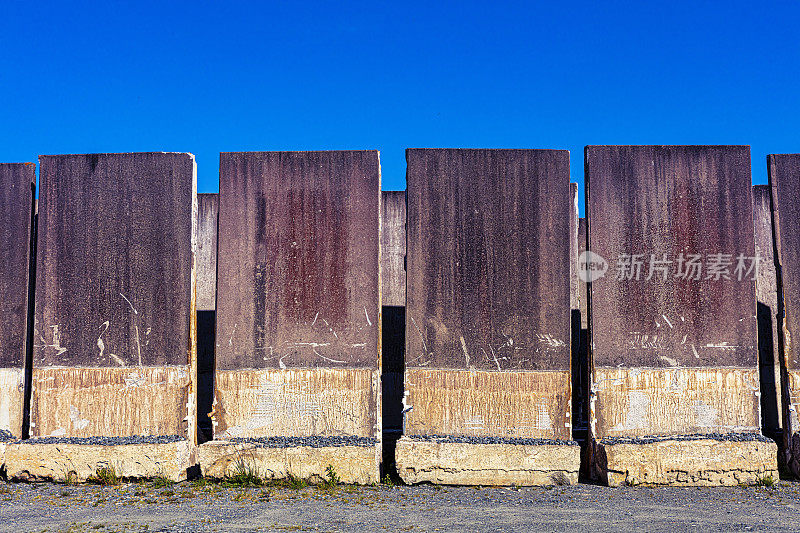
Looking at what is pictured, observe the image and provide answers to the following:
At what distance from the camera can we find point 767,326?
649 cm

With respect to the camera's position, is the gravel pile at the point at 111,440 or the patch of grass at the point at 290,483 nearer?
the patch of grass at the point at 290,483

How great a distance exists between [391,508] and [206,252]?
4.58m

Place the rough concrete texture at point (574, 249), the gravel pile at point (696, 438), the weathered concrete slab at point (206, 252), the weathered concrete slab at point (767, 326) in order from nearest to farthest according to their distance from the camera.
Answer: the gravel pile at point (696, 438) < the weathered concrete slab at point (767, 326) < the rough concrete texture at point (574, 249) < the weathered concrete slab at point (206, 252)

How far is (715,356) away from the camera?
4.83 meters

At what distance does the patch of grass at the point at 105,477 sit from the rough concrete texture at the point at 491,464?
2.05 m

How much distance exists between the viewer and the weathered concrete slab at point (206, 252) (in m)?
7.63

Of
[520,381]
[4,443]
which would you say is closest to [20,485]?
[4,443]

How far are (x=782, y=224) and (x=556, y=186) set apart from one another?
1790mm

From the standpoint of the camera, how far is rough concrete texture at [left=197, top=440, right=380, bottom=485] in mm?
4645

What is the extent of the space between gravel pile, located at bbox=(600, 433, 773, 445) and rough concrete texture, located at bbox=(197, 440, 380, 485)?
5.71 feet

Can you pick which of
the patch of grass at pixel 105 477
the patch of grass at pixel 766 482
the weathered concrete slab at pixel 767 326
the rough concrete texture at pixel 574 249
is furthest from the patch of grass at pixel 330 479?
the rough concrete texture at pixel 574 249

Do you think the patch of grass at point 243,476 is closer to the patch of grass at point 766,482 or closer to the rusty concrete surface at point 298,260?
the rusty concrete surface at point 298,260

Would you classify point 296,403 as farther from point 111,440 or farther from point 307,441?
point 111,440

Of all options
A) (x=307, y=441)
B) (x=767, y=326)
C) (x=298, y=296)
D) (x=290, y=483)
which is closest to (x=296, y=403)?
(x=307, y=441)
